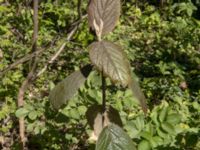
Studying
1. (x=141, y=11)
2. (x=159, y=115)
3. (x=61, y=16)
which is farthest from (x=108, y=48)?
(x=141, y=11)

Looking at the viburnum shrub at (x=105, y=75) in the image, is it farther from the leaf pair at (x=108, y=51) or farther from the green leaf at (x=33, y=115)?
the green leaf at (x=33, y=115)

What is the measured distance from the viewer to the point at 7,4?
491 centimetres

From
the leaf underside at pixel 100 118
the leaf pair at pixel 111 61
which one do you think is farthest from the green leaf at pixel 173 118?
the leaf pair at pixel 111 61

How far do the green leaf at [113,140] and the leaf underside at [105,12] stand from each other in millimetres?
311

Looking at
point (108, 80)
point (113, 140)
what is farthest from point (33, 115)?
point (113, 140)

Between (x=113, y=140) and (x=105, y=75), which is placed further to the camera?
(x=113, y=140)

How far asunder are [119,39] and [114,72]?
3383 mm

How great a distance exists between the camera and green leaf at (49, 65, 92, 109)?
129 centimetres

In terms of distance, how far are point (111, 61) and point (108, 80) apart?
3.10 ft

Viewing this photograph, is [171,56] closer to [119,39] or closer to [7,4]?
[119,39]

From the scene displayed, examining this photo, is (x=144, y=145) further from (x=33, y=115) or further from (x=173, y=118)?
(x=33, y=115)

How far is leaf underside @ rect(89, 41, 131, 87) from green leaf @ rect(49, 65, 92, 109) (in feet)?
0.46

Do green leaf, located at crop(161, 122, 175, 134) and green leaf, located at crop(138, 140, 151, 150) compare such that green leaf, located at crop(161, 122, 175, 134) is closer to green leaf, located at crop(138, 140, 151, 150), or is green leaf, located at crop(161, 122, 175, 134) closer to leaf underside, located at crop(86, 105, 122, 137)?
green leaf, located at crop(138, 140, 151, 150)

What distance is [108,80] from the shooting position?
2.11 metres
